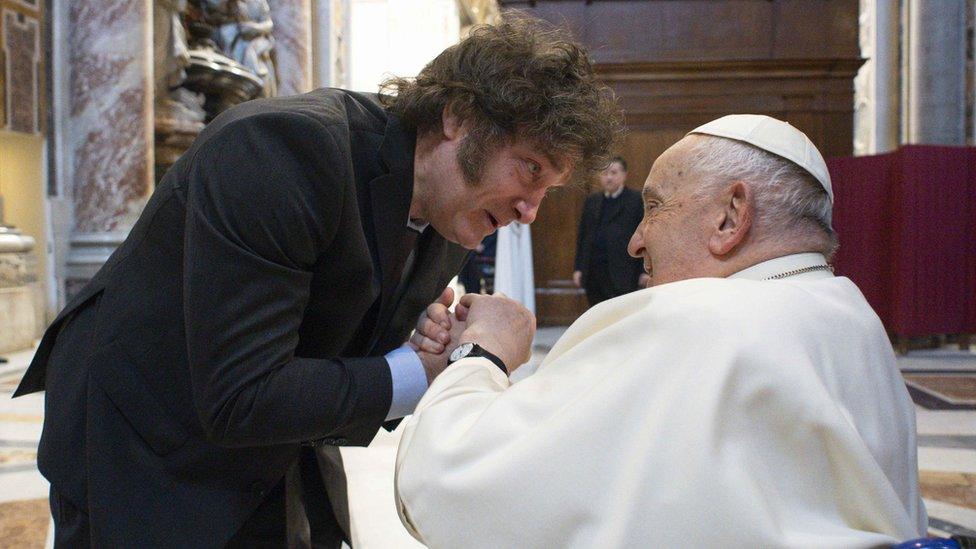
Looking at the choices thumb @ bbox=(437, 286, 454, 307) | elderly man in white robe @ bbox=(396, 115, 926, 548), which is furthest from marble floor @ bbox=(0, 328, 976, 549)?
elderly man in white robe @ bbox=(396, 115, 926, 548)

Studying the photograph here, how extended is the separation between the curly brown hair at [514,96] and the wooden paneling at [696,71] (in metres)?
8.33

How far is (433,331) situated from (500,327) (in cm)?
13

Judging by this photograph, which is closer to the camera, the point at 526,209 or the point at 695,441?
the point at 695,441

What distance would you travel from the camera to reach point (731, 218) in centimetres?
149

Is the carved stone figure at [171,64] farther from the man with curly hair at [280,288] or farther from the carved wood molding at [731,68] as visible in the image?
the man with curly hair at [280,288]

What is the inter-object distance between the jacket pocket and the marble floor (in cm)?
160

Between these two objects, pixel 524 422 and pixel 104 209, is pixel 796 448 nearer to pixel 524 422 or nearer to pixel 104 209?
pixel 524 422

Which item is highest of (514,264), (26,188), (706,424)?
(26,188)

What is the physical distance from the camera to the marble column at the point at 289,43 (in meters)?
11.9

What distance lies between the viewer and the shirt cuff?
5.13 feet

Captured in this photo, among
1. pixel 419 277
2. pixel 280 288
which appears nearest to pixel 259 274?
pixel 280 288

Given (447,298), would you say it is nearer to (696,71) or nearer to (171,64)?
(171,64)

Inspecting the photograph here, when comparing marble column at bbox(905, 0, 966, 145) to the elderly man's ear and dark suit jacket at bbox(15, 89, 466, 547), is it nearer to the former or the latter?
the elderly man's ear

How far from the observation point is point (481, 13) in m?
28.0
